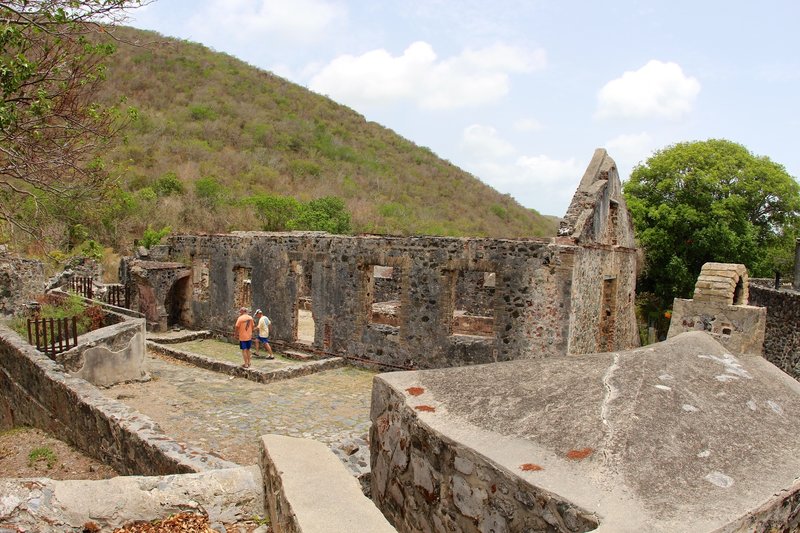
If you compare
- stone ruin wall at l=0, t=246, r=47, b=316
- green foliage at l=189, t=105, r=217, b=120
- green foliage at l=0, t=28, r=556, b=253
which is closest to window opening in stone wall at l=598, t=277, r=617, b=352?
stone ruin wall at l=0, t=246, r=47, b=316

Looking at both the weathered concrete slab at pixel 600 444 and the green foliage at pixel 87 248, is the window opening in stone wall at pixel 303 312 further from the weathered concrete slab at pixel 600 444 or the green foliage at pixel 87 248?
the weathered concrete slab at pixel 600 444

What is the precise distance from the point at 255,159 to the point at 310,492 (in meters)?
36.6

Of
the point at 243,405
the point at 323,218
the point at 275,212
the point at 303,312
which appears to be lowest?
the point at 243,405

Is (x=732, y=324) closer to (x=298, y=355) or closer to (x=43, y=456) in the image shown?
(x=43, y=456)

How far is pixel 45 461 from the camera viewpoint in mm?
6867

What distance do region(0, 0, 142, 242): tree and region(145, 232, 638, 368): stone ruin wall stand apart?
5760mm

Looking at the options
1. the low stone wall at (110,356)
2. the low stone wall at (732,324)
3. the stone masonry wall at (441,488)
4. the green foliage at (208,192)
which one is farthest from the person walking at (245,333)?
the green foliage at (208,192)

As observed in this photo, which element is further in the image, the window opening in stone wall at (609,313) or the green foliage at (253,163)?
the green foliage at (253,163)

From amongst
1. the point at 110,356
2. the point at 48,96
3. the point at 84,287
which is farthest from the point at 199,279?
the point at 48,96

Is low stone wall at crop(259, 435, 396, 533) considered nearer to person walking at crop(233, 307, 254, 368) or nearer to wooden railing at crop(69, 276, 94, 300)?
person walking at crop(233, 307, 254, 368)

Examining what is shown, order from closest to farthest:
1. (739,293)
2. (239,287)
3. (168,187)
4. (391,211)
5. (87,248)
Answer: (739,293) → (239,287) → (87,248) → (168,187) → (391,211)

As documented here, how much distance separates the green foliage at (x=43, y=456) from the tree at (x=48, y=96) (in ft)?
9.63

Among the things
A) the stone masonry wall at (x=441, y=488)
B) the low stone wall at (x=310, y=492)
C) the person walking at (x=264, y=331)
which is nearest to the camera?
the stone masonry wall at (x=441, y=488)

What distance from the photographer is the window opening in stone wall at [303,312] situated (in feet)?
46.8
